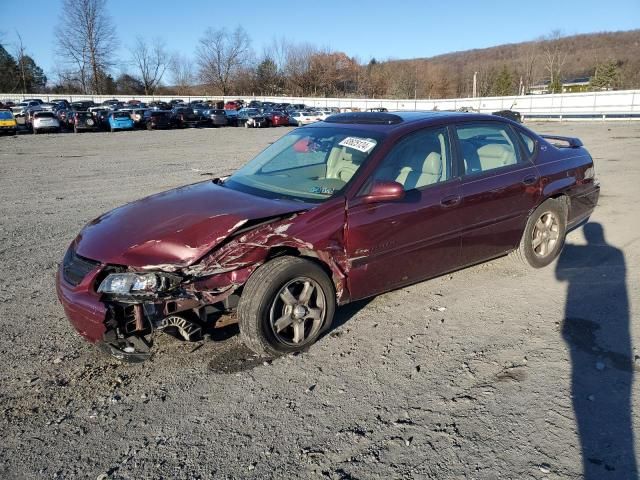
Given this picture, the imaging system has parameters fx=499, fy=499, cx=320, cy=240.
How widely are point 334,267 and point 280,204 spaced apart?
0.60 m

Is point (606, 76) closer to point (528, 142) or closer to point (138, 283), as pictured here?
point (528, 142)

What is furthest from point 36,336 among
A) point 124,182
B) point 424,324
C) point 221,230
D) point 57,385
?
point 124,182

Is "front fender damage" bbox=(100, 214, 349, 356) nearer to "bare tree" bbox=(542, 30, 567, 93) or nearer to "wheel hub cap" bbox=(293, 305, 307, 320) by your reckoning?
"wheel hub cap" bbox=(293, 305, 307, 320)

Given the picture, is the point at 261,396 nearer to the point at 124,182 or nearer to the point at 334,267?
the point at 334,267

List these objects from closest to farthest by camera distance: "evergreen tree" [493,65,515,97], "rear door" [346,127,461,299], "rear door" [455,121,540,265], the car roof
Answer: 1. "rear door" [346,127,461,299]
2. the car roof
3. "rear door" [455,121,540,265]
4. "evergreen tree" [493,65,515,97]

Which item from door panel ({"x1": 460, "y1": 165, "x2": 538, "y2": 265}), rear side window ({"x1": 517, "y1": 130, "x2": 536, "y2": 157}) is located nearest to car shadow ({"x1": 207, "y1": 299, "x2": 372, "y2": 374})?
door panel ({"x1": 460, "y1": 165, "x2": 538, "y2": 265})

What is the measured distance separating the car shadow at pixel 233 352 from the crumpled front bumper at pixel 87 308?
71 centimetres

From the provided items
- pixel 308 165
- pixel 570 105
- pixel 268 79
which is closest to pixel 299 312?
pixel 308 165

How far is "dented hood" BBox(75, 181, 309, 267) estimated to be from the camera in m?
3.23

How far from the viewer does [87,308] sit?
3.09 meters

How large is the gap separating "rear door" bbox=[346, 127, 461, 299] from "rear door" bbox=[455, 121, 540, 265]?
0.16 metres

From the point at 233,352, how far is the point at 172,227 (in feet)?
3.22

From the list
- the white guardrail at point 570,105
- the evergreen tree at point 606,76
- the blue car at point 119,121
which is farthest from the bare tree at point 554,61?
the blue car at point 119,121

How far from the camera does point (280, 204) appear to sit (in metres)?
3.63
